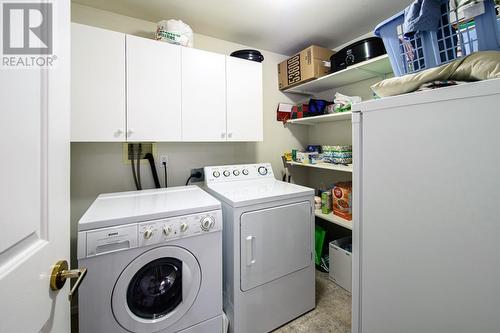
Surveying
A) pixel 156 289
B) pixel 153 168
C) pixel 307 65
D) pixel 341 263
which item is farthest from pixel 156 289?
pixel 307 65

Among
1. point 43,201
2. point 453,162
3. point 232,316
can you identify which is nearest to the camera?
point 43,201

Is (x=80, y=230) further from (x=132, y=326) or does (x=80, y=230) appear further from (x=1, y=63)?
(x=1, y=63)

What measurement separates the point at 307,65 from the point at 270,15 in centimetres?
63

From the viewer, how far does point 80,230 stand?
1079 millimetres

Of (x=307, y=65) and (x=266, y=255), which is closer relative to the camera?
(x=266, y=255)

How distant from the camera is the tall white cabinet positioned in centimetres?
146

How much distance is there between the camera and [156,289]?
4.35 ft

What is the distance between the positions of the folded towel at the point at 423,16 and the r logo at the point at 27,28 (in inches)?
44.4

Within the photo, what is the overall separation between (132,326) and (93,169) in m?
1.27

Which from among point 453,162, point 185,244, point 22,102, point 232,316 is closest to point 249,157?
point 185,244

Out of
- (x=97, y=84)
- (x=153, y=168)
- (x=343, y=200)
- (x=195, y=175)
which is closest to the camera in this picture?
(x=97, y=84)

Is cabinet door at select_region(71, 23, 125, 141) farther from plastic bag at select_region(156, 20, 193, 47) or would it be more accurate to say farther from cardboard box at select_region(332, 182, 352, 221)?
cardboard box at select_region(332, 182, 352, 221)

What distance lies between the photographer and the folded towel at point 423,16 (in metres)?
0.76

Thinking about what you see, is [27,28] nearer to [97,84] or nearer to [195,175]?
[97,84]
